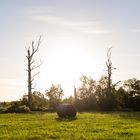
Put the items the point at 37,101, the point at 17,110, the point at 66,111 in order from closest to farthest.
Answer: the point at 66,111 < the point at 17,110 < the point at 37,101

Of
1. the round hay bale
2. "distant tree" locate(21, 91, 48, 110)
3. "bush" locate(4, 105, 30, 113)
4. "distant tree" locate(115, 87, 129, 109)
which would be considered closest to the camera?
the round hay bale

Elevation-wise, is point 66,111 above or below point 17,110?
below

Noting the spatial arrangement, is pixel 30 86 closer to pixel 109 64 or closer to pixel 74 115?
pixel 109 64

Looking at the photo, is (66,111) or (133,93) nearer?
(66,111)

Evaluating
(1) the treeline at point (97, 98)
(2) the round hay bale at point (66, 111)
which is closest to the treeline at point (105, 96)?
(1) the treeline at point (97, 98)

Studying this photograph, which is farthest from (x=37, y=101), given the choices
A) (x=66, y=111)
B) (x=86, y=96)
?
(x=66, y=111)

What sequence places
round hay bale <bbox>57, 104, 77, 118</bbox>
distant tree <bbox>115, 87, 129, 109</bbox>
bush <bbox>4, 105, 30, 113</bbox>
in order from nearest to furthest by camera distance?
1. round hay bale <bbox>57, 104, 77, 118</bbox>
2. bush <bbox>4, 105, 30, 113</bbox>
3. distant tree <bbox>115, 87, 129, 109</bbox>

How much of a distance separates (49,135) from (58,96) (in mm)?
58875

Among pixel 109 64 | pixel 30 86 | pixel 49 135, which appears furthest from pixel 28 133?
pixel 109 64

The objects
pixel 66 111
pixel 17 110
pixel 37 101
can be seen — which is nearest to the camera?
pixel 66 111

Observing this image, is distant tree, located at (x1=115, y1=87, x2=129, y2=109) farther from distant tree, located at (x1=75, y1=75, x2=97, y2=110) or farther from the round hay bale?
the round hay bale

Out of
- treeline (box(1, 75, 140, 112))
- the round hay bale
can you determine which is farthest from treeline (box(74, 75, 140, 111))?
the round hay bale

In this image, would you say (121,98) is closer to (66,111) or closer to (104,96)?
(104,96)

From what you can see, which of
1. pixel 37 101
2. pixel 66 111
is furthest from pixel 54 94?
pixel 66 111
